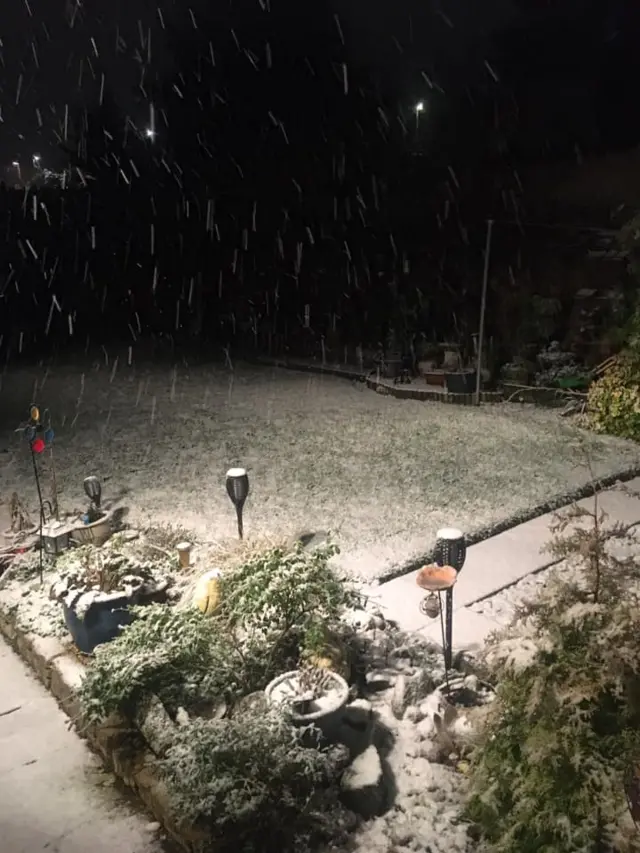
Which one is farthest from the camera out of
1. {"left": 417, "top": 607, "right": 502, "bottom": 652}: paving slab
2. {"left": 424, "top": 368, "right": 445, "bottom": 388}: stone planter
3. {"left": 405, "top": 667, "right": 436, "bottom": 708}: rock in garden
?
{"left": 424, "top": 368, "right": 445, "bottom": 388}: stone planter

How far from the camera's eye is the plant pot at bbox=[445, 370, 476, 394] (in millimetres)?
9344

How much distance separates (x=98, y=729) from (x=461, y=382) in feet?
23.6

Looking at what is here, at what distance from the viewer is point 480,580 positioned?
14.5ft

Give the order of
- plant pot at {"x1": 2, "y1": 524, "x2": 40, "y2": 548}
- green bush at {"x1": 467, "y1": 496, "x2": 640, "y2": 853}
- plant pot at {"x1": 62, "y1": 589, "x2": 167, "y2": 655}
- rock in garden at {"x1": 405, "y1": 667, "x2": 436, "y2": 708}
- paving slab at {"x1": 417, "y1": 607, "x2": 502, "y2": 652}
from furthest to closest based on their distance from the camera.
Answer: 1. plant pot at {"x1": 2, "y1": 524, "x2": 40, "y2": 548}
2. paving slab at {"x1": 417, "y1": 607, "x2": 502, "y2": 652}
3. plant pot at {"x1": 62, "y1": 589, "x2": 167, "y2": 655}
4. rock in garden at {"x1": 405, "y1": 667, "x2": 436, "y2": 708}
5. green bush at {"x1": 467, "y1": 496, "x2": 640, "y2": 853}

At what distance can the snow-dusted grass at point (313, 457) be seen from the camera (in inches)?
213

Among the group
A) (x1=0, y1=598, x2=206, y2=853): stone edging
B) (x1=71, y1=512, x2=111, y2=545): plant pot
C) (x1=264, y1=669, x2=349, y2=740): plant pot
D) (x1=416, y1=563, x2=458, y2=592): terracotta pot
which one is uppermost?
(x1=416, y1=563, x2=458, y2=592): terracotta pot

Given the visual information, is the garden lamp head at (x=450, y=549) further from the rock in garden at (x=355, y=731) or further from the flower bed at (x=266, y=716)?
the rock in garden at (x=355, y=731)

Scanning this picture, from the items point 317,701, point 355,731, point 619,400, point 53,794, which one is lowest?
point 53,794

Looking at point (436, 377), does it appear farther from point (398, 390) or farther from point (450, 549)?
point (450, 549)

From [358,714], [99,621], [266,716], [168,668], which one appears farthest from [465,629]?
[99,621]

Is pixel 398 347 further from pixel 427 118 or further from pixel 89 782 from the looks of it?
pixel 89 782

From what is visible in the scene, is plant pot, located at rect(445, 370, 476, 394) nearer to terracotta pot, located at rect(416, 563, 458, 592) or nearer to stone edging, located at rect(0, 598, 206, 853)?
terracotta pot, located at rect(416, 563, 458, 592)

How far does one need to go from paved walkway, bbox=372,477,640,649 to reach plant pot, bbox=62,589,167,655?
147cm

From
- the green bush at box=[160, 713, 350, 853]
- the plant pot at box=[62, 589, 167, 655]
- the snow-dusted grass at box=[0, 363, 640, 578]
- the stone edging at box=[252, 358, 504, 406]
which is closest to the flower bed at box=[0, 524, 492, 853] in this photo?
the green bush at box=[160, 713, 350, 853]
